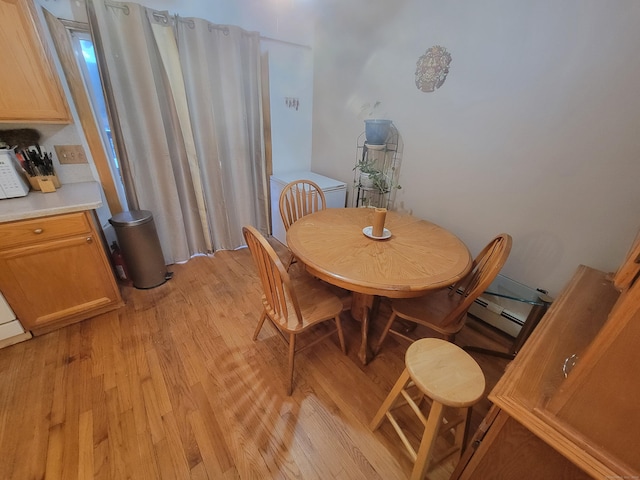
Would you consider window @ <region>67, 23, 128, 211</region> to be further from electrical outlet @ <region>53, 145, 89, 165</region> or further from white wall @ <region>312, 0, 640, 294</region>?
white wall @ <region>312, 0, 640, 294</region>

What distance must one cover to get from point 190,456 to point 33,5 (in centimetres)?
247

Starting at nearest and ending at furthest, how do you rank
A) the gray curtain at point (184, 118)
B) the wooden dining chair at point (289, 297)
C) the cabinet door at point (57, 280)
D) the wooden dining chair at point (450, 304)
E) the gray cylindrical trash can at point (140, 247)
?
the wooden dining chair at point (289, 297), the wooden dining chair at point (450, 304), the cabinet door at point (57, 280), the gray curtain at point (184, 118), the gray cylindrical trash can at point (140, 247)

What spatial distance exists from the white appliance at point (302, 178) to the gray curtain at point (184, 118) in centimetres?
20

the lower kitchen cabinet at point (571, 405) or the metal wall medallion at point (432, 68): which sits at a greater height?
the metal wall medallion at point (432, 68)

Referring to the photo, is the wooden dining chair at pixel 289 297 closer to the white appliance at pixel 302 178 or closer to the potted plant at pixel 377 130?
the white appliance at pixel 302 178

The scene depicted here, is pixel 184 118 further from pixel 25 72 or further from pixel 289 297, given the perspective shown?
pixel 289 297

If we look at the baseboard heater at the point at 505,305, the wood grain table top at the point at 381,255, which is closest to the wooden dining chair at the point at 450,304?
the wood grain table top at the point at 381,255

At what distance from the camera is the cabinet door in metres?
1.45

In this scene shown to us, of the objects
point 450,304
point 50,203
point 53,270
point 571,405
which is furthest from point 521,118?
point 53,270

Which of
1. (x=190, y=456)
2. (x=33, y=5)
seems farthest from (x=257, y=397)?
(x=33, y=5)

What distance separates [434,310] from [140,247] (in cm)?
218

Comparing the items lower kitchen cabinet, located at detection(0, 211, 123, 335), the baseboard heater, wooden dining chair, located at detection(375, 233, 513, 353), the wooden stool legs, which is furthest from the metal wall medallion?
lower kitchen cabinet, located at detection(0, 211, 123, 335)

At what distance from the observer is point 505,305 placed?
171cm

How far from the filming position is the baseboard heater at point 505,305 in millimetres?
1529
